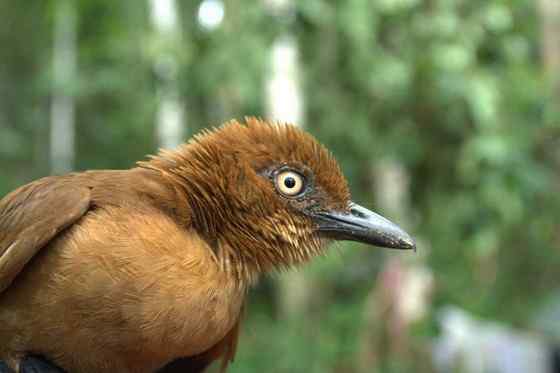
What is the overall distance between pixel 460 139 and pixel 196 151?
3.62 meters

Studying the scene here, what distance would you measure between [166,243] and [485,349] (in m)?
5.13

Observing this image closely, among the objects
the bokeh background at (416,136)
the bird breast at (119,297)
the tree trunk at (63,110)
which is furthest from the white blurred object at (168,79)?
the bird breast at (119,297)

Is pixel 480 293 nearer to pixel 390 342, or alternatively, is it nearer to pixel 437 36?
pixel 390 342

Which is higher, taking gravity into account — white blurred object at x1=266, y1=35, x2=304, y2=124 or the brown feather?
white blurred object at x1=266, y1=35, x2=304, y2=124

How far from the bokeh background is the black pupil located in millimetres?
1126

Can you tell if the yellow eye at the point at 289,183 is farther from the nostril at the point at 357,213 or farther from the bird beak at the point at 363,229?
the nostril at the point at 357,213

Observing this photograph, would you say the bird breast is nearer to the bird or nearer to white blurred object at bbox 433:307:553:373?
the bird

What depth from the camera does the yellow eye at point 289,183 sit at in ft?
8.11

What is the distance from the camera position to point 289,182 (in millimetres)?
2492

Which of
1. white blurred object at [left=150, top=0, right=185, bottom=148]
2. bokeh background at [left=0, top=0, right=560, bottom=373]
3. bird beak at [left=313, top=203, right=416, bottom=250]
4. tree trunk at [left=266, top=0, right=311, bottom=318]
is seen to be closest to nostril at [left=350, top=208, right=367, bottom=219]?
bird beak at [left=313, top=203, right=416, bottom=250]

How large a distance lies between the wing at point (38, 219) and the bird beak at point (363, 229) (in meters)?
0.83

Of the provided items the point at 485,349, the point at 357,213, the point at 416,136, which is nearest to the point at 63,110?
the point at 416,136

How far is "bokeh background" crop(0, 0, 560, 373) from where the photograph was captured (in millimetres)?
5129

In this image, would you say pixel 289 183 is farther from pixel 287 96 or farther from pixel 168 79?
pixel 287 96
